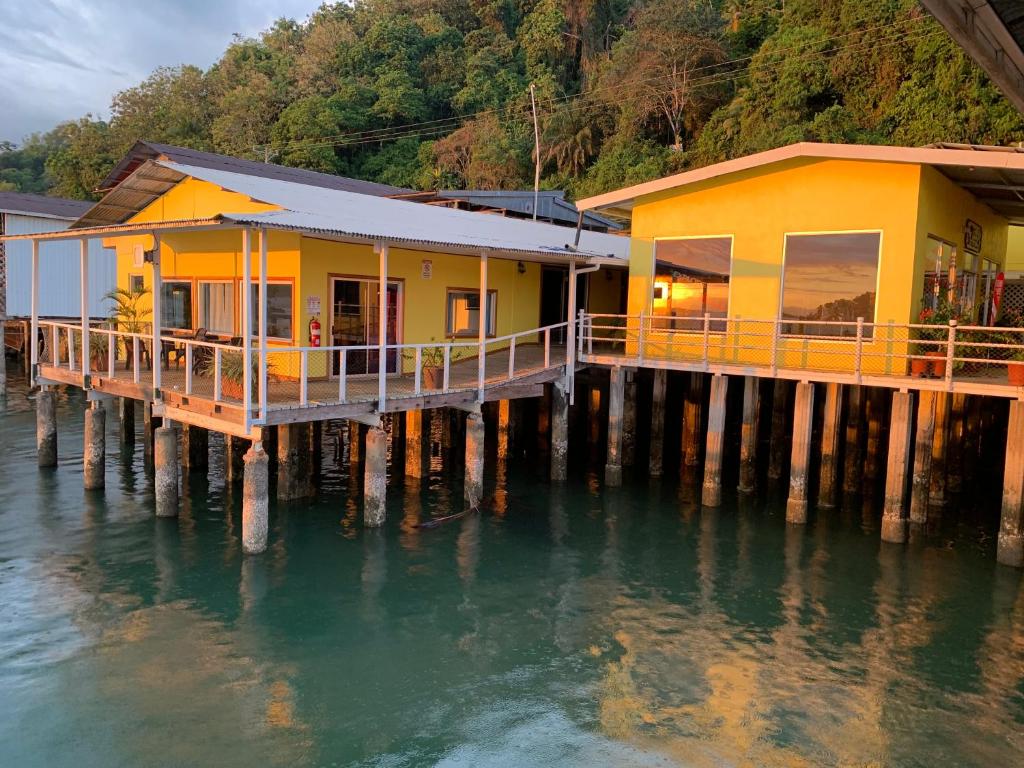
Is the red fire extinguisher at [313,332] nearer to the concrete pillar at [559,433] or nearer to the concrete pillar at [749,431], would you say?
the concrete pillar at [559,433]

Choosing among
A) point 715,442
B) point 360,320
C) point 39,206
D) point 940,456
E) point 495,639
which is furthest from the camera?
point 39,206

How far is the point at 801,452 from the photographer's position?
14.8 m

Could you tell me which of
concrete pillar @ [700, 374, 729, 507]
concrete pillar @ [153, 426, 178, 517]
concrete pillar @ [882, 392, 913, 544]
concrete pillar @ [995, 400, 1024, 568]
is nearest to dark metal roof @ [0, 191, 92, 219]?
concrete pillar @ [153, 426, 178, 517]

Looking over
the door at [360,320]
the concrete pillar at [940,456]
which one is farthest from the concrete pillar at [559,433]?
the concrete pillar at [940,456]

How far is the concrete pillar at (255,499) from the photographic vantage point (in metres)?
12.0

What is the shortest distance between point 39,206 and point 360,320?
67.4ft

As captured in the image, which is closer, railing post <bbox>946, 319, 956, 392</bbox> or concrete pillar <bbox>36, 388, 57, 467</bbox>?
railing post <bbox>946, 319, 956, 392</bbox>

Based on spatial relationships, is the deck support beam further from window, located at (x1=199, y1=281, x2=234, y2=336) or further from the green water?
window, located at (x1=199, y1=281, x2=234, y2=336)

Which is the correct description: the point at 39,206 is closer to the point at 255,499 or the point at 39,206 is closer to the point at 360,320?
the point at 360,320

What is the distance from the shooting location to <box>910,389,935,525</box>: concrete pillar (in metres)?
13.9

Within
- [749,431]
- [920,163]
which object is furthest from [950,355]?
[749,431]

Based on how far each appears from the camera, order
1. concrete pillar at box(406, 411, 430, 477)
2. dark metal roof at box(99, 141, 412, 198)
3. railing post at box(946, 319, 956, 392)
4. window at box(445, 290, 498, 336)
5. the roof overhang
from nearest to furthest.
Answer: the roof overhang < railing post at box(946, 319, 956, 392) < concrete pillar at box(406, 411, 430, 477) < window at box(445, 290, 498, 336) < dark metal roof at box(99, 141, 412, 198)

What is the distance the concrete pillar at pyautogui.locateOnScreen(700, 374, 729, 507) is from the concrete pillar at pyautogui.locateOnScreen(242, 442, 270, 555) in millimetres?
8377

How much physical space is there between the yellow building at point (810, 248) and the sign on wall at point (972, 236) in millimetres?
45
